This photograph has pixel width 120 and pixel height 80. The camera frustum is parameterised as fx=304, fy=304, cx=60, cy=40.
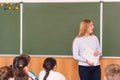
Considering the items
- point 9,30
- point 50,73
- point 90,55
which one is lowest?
point 50,73


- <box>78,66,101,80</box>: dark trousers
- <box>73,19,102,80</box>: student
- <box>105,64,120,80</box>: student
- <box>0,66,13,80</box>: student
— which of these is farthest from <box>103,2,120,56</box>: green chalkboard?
<box>0,66,13,80</box>: student

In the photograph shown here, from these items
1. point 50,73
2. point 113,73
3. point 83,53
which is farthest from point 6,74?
point 83,53

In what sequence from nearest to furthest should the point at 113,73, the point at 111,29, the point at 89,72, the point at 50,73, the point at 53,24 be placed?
the point at 113,73
the point at 50,73
the point at 89,72
the point at 111,29
the point at 53,24

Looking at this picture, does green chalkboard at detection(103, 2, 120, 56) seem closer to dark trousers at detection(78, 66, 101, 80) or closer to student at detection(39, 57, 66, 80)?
dark trousers at detection(78, 66, 101, 80)

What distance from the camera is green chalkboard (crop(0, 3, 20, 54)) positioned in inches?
211

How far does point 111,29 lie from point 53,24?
3.26ft

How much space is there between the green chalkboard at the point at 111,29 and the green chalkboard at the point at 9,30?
1521mm

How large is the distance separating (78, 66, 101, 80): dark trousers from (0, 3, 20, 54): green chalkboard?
1.38 metres

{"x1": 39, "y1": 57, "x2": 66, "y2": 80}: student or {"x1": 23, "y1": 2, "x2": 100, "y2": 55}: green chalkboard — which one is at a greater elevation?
{"x1": 23, "y1": 2, "x2": 100, "y2": 55}: green chalkboard

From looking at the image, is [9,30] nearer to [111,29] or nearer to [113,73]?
[111,29]

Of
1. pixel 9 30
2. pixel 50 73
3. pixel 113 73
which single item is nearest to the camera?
pixel 113 73

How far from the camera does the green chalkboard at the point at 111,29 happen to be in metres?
5.04

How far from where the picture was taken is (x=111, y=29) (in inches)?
200

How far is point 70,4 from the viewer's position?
17.1 ft
